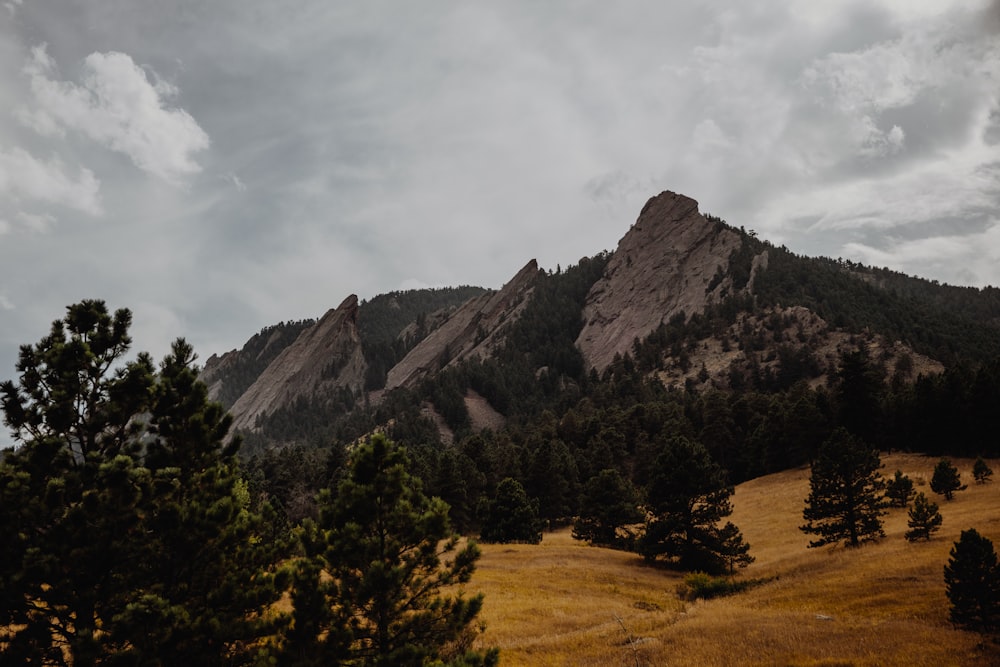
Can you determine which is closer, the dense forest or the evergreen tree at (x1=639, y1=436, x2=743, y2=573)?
the dense forest

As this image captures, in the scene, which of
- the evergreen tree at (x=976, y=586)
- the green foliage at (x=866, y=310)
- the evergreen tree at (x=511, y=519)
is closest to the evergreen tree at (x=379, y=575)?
the evergreen tree at (x=976, y=586)

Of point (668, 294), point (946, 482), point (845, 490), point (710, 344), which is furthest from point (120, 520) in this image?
point (668, 294)

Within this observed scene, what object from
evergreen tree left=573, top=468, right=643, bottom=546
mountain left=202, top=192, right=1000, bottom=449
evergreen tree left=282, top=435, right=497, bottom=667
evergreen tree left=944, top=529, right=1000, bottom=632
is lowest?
evergreen tree left=573, top=468, right=643, bottom=546

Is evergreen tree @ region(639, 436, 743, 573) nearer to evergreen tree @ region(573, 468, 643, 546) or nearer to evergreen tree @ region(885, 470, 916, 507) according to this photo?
evergreen tree @ region(573, 468, 643, 546)

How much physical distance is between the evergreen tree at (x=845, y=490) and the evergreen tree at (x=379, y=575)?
30.7 metres

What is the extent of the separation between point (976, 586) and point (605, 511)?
114 feet

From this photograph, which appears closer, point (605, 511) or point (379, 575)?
point (379, 575)

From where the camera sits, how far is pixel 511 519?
162ft

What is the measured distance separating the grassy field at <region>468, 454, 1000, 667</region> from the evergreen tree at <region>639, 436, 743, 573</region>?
1.98 meters

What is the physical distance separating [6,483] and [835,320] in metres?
154

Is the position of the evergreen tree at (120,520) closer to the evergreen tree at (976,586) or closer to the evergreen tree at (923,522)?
the evergreen tree at (976,586)

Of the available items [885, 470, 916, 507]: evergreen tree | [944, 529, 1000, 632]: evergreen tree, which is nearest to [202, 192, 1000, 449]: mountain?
[885, 470, 916, 507]: evergreen tree

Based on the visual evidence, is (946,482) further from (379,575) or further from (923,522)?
(379,575)

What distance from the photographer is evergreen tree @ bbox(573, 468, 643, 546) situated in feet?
163
